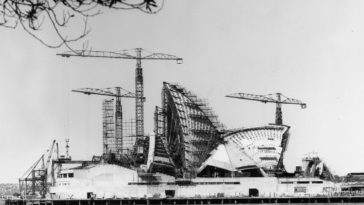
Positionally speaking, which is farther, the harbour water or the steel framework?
the steel framework

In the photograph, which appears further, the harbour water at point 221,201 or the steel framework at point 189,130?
the steel framework at point 189,130

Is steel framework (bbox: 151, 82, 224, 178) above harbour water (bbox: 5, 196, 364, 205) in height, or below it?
Result: above

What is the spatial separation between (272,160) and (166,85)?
24808 millimetres

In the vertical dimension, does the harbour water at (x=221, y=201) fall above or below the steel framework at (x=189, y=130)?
below

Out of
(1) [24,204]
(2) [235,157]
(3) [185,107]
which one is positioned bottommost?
(1) [24,204]

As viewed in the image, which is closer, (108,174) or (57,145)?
(108,174)

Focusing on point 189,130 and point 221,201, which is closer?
point 221,201

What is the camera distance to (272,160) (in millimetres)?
A: 138500

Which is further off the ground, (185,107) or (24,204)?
(185,107)

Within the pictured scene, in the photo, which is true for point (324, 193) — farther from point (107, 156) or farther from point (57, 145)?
point (57, 145)

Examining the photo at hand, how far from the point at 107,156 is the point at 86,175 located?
8.33 meters

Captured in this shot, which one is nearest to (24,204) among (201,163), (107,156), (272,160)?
(107,156)

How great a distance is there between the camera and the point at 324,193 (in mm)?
128375

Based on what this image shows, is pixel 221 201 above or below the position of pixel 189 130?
below
